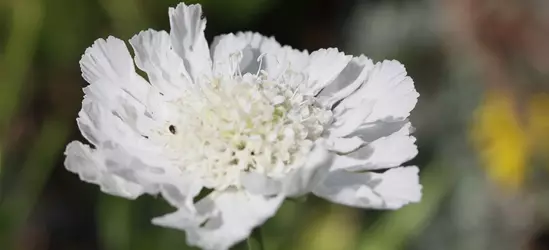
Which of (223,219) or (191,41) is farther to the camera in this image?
(191,41)

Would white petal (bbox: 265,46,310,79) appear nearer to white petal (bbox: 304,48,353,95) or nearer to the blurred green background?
white petal (bbox: 304,48,353,95)

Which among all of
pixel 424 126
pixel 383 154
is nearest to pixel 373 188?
pixel 383 154

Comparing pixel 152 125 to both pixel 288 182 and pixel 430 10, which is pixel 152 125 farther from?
pixel 430 10

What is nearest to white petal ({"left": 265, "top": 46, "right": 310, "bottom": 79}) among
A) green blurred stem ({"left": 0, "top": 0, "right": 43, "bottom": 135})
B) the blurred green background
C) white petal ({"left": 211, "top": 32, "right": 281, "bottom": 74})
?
white petal ({"left": 211, "top": 32, "right": 281, "bottom": 74})

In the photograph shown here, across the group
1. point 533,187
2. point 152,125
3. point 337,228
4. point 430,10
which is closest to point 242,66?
point 152,125

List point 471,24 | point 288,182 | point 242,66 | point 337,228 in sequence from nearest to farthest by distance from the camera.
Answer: point 288,182
point 242,66
point 337,228
point 471,24

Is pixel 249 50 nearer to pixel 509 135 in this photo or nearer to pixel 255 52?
pixel 255 52

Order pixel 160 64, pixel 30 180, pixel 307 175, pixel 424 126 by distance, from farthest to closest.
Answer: pixel 424 126
pixel 30 180
pixel 160 64
pixel 307 175
